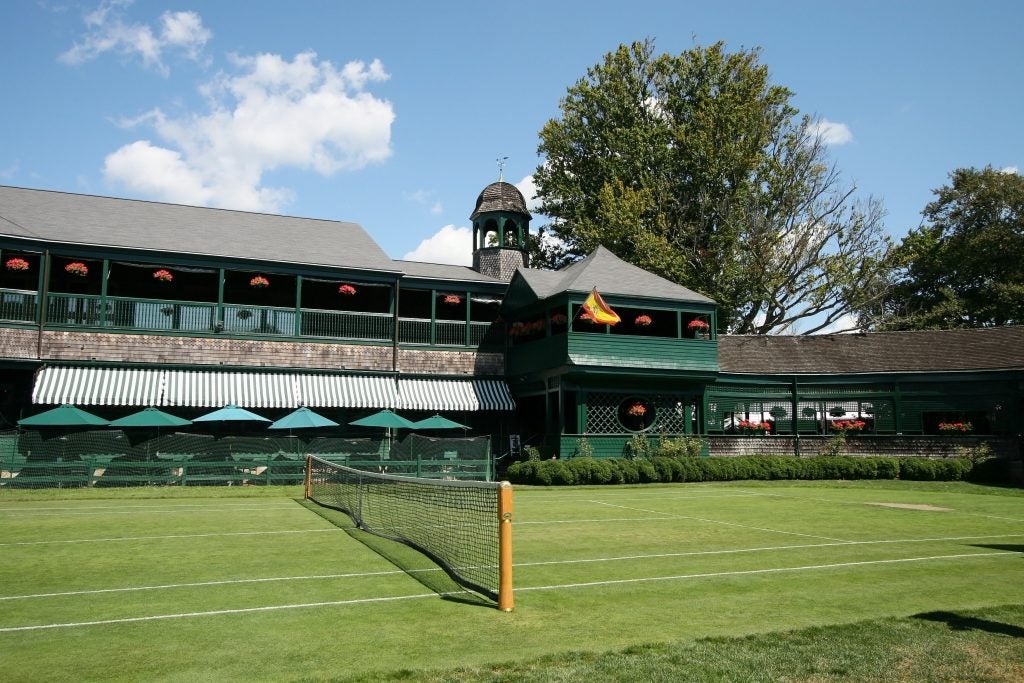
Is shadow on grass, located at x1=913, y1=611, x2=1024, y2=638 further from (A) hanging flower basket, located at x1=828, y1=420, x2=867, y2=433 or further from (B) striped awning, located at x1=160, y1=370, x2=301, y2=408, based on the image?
(A) hanging flower basket, located at x1=828, y1=420, x2=867, y2=433

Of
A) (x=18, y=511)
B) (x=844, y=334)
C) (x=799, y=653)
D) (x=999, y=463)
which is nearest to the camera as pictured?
(x=799, y=653)

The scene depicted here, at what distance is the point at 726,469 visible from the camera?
29438mm

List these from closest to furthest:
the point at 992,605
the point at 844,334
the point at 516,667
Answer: the point at 516,667
the point at 992,605
the point at 844,334

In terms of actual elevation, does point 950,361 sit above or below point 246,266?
below

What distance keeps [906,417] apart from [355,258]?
928 inches

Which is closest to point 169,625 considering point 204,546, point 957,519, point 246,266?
point 204,546

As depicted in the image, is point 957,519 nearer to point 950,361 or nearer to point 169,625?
point 169,625

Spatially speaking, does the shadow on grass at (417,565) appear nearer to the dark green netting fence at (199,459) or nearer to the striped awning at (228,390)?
the dark green netting fence at (199,459)

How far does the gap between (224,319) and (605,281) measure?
14594 millimetres

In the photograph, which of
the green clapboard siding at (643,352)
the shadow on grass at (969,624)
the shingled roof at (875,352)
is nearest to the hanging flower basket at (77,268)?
the green clapboard siding at (643,352)

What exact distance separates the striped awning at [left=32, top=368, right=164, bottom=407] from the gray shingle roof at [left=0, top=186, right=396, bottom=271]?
449cm

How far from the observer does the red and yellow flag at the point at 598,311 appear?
2969 cm

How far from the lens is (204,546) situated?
12.5 meters

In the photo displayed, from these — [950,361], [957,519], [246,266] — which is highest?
[246,266]
